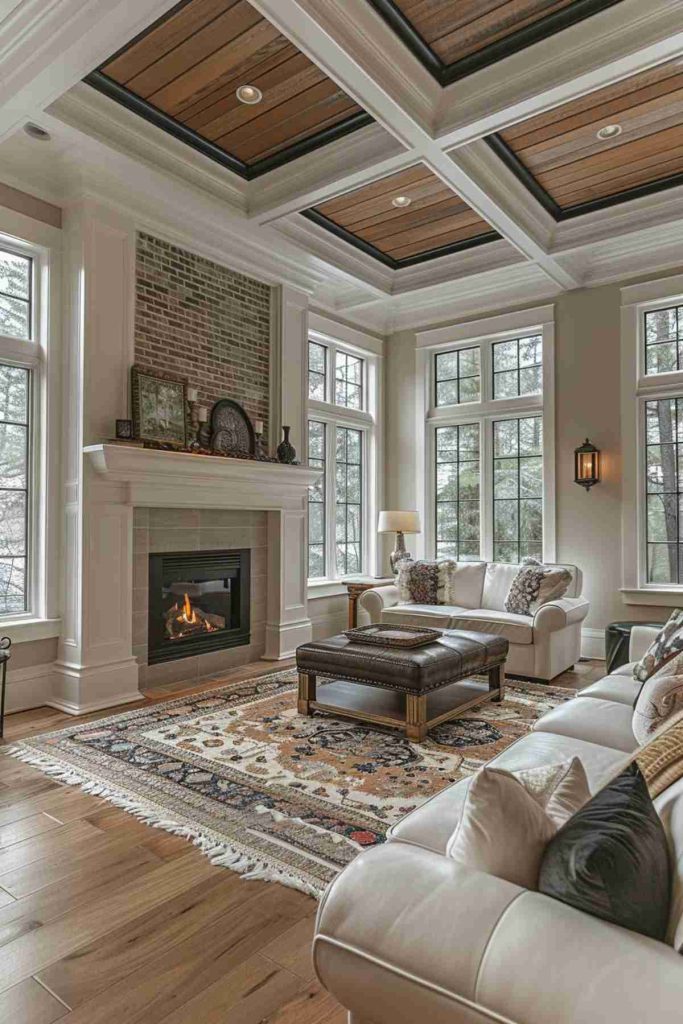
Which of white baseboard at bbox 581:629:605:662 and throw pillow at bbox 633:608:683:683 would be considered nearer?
throw pillow at bbox 633:608:683:683

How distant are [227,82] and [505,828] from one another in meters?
3.81

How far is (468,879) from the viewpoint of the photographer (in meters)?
1.12

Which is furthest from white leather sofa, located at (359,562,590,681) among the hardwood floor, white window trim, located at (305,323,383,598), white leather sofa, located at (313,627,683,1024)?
white leather sofa, located at (313,627,683,1024)

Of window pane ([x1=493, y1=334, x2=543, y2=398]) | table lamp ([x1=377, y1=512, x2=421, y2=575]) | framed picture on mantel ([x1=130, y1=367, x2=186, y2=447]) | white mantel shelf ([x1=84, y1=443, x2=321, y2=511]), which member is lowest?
table lamp ([x1=377, y1=512, x2=421, y2=575])

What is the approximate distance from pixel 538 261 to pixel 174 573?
12.5 feet

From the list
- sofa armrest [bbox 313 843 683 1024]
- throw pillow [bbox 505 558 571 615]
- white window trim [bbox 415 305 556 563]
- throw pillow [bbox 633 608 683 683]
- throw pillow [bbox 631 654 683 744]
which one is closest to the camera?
sofa armrest [bbox 313 843 683 1024]

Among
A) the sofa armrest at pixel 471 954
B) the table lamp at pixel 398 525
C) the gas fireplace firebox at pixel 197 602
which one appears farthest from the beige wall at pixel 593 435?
the sofa armrest at pixel 471 954

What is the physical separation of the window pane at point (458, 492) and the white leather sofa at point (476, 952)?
5.50m

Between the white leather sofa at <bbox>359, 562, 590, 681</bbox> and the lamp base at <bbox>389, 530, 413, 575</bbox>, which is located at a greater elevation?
the lamp base at <bbox>389, 530, 413, 575</bbox>

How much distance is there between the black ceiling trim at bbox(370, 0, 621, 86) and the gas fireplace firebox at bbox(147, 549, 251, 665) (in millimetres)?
3407

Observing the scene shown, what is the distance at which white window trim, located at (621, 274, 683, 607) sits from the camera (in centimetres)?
560

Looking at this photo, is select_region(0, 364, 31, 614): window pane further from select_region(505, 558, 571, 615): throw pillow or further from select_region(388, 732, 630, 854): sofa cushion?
select_region(505, 558, 571, 615): throw pillow

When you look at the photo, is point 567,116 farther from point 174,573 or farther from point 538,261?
point 174,573

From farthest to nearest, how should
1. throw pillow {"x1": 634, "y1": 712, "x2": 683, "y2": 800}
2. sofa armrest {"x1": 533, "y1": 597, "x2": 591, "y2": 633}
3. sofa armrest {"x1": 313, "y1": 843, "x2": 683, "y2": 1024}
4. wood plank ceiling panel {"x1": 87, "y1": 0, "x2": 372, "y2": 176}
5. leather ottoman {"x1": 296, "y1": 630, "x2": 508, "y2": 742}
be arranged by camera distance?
sofa armrest {"x1": 533, "y1": 597, "x2": 591, "y2": 633} < leather ottoman {"x1": 296, "y1": 630, "x2": 508, "y2": 742} < wood plank ceiling panel {"x1": 87, "y1": 0, "x2": 372, "y2": 176} < throw pillow {"x1": 634, "y1": 712, "x2": 683, "y2": 800} < sofa armrest {"x1": 313, "y1": 843, "x2": 683, "y2": 1024}
